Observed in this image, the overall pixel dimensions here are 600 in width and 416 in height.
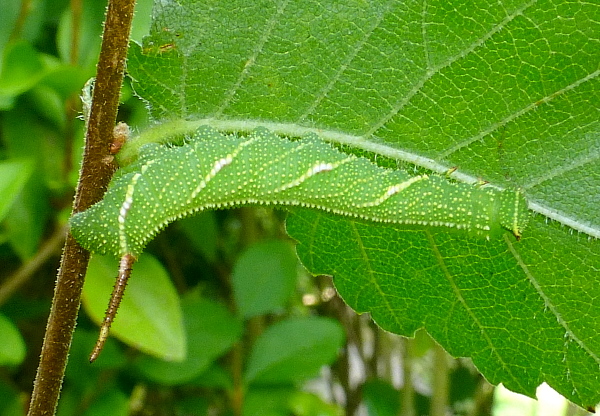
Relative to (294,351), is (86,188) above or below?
above

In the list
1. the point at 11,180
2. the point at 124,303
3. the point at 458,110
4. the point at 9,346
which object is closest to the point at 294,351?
the point at 124,303

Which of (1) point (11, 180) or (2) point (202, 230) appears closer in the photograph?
(1) point (11, 180)

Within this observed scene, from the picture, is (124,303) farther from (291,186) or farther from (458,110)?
(458,110)

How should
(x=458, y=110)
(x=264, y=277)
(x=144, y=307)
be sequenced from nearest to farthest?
(x=458, y=110), (x=144, y=307), (x=264, y=277)

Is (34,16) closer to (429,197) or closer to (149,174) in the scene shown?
(149,174)

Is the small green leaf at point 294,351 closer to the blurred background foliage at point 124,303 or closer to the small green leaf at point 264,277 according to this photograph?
the blurred background foliage at point 124,303

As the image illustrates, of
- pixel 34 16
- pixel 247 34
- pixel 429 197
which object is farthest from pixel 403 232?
pixel 34 16

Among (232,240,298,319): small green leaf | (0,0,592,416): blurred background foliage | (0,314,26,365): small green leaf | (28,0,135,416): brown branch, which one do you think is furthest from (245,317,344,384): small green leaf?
(28,0,135,416): brown branch
